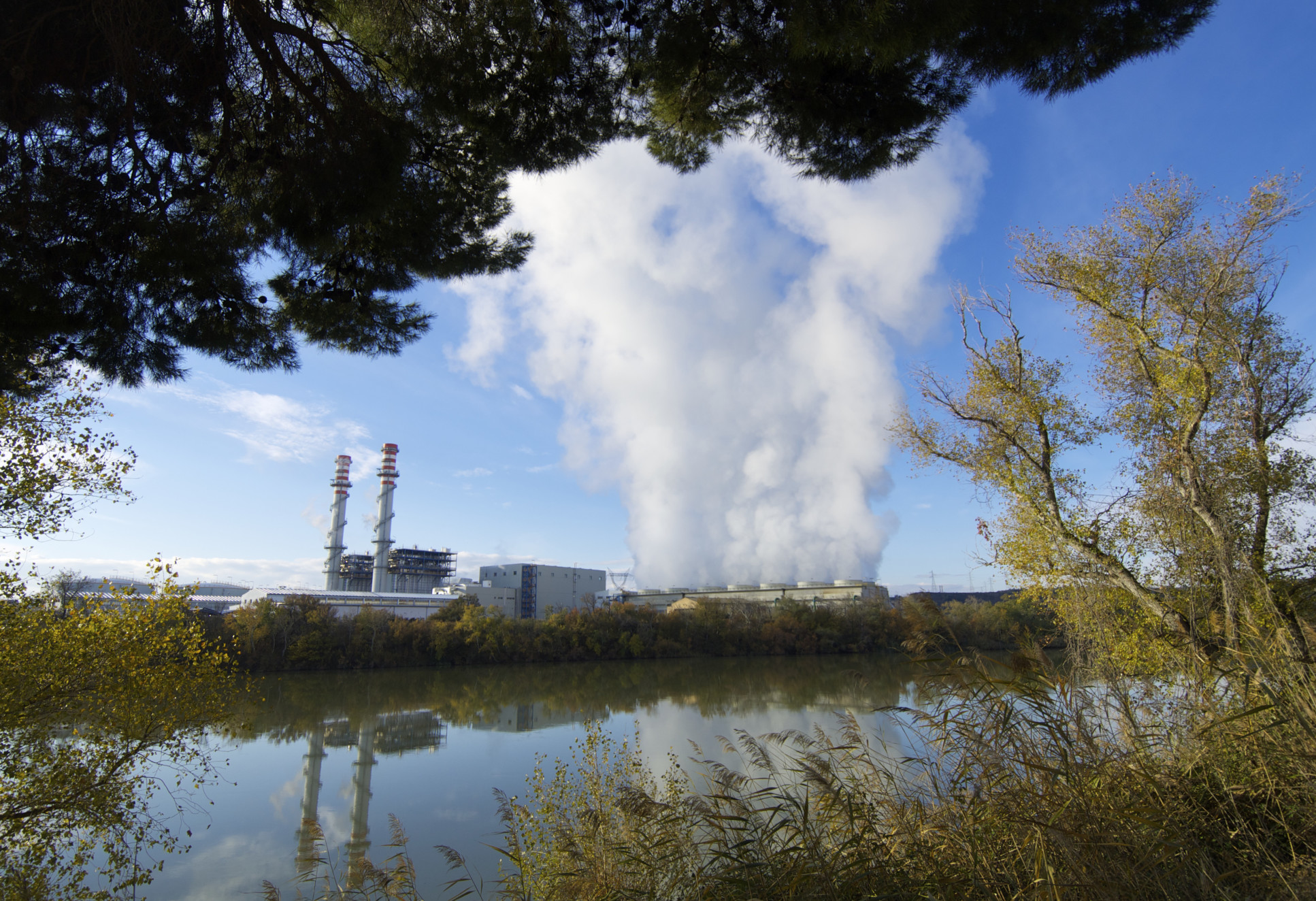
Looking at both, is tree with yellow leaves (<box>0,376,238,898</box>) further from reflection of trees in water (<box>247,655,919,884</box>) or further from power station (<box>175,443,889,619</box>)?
power station (<box>175,443,889,619</box>)

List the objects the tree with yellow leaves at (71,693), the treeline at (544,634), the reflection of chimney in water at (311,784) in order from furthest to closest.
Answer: the treeline at (544,634) → the reflection of chimney in water at (311,784) → the tree with yellow leaves at (71,693)

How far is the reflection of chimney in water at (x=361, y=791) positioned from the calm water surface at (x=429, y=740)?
0.05 m

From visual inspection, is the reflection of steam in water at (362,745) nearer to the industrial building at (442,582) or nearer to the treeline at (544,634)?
the treeline at (544,634)

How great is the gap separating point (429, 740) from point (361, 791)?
4.70 m

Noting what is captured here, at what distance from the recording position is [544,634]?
3838cm

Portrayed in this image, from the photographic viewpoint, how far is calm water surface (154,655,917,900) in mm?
9891

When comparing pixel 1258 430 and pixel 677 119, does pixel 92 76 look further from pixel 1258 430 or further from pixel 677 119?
pixel 1258 430

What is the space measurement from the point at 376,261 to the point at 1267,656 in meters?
5.38

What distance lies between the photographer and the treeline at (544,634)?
3123 centimetres

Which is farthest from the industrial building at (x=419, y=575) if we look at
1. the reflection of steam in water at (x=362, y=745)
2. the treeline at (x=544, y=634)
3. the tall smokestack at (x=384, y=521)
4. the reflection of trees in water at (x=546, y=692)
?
the reflection of steam in water at (x=362, y=745)

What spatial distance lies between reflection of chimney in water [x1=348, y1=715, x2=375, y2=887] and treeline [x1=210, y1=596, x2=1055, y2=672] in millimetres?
11139

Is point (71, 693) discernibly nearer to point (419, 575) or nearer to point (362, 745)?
point (362, 745)

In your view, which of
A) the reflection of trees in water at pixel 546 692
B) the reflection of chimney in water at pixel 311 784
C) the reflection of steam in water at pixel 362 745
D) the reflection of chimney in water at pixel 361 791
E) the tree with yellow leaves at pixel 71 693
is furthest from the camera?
the reflection of trees in water at pixel 546 692

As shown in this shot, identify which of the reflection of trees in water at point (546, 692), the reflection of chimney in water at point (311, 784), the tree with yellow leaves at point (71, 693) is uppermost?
the tree with yellow leaves at point (71, 693)
